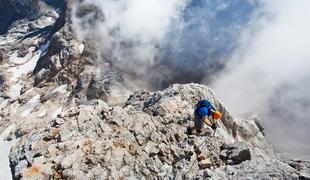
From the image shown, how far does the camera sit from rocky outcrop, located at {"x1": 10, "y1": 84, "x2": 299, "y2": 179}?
77.5 feet

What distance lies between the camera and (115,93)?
70.0 metres

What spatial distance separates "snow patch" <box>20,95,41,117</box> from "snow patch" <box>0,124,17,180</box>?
446 centimetres

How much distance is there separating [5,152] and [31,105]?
1532 centimetres

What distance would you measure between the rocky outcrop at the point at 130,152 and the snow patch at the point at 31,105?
5154 centimetres

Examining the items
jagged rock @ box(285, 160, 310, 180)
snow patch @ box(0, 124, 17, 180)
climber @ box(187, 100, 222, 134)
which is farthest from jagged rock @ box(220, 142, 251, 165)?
snow patch @ box(0, 124, 17, 180)

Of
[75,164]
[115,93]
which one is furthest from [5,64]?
[75,164]

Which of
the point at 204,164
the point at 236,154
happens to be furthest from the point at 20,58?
the point at 236,154

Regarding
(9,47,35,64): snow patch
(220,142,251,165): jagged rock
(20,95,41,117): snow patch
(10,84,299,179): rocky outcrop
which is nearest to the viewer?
(10,84,299,179): rocky outcrop

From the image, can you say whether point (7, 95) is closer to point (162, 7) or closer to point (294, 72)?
point (162, 7)

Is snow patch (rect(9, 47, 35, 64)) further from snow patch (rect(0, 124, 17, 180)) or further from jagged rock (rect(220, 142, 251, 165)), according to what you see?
jagged rock (rect(220, 142, 251, 165))

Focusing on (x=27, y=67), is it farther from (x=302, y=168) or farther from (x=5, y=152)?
(x=302, y=168)

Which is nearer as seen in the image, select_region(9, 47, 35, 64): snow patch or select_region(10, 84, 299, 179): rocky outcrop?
select_region(10, 84, 299, 179): rocky outcrop

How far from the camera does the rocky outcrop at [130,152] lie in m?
23.6

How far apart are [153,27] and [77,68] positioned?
19.7 meters
